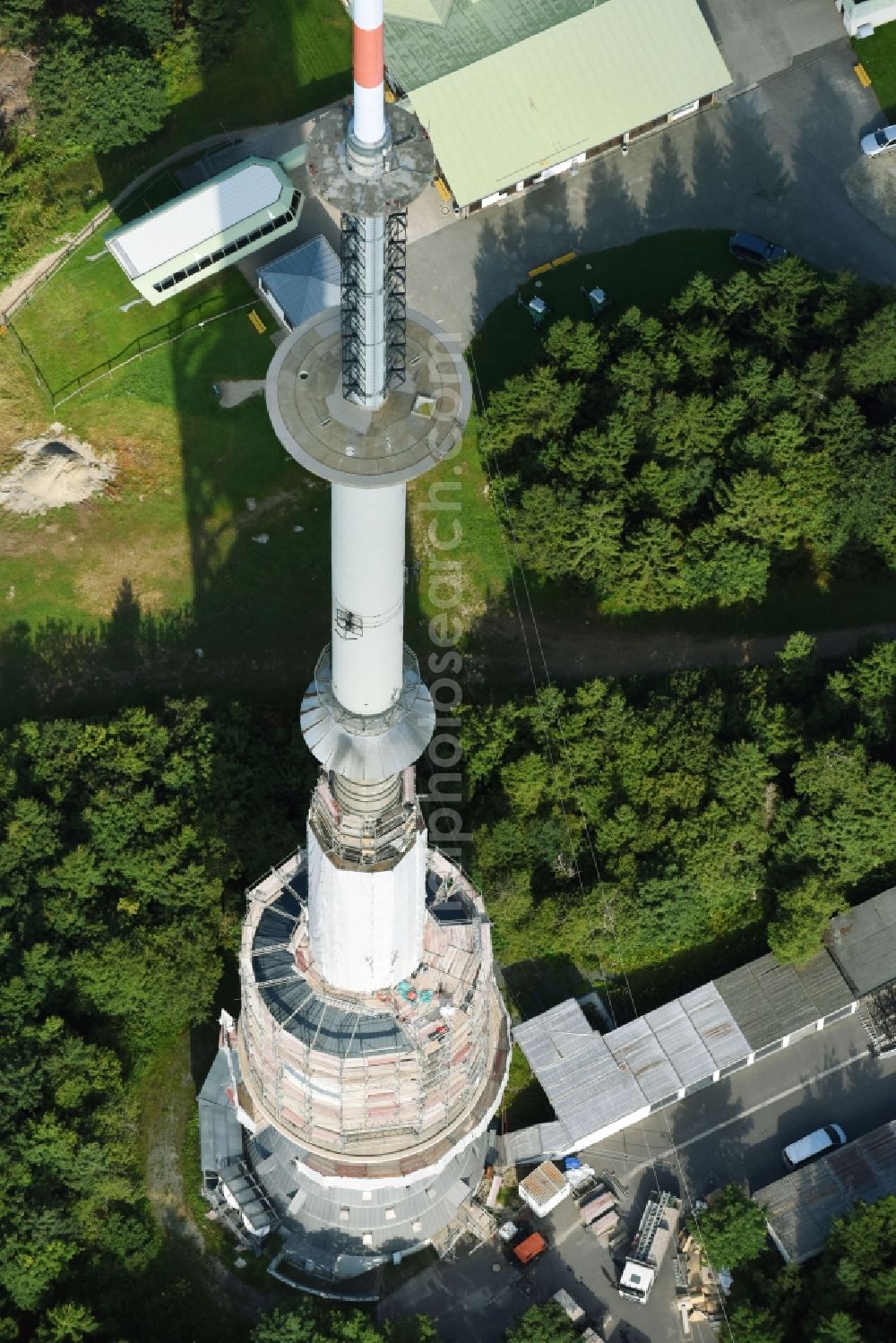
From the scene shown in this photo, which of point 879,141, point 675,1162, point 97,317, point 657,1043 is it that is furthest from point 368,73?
point 879,141

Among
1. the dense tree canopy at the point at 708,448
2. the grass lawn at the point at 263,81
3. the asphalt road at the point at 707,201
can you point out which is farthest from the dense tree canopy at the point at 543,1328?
the grass lawn at the point at 263,81

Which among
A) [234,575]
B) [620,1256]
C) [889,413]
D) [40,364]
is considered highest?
[40,364]

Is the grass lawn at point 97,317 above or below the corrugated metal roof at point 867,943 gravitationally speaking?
above

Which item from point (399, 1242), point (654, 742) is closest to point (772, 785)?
point (654, 742)

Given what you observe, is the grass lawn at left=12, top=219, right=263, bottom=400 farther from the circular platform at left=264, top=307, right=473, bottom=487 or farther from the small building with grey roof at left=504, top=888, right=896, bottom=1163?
the circular platform at left=264, top=307, right=473, bottom=487

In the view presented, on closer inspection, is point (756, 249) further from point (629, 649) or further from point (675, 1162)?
point (675, 1162)

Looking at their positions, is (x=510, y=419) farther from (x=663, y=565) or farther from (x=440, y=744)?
(x=440, y=744)

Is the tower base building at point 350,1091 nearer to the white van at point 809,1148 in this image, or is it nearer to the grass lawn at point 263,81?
the white van at point 809,1148
